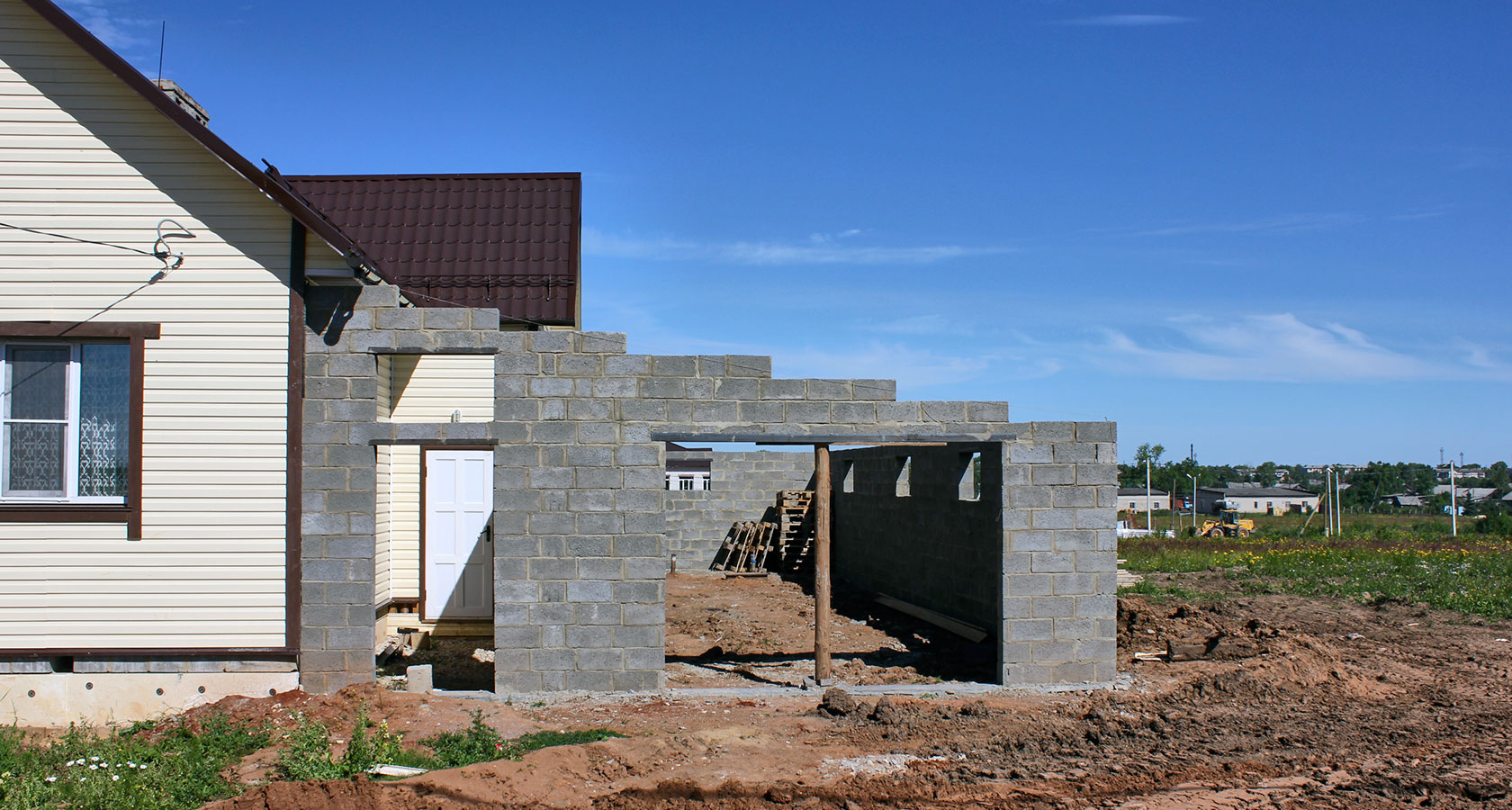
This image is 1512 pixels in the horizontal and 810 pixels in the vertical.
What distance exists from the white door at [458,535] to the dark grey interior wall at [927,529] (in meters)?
5.97

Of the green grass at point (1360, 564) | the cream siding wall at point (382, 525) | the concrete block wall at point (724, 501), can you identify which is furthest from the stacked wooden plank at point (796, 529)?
the cream siding wall at point (382, 525)

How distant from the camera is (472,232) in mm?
14477

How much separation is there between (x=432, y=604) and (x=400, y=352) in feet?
14.2

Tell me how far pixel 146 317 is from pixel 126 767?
13.1ft

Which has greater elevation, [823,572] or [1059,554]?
[1059,554]

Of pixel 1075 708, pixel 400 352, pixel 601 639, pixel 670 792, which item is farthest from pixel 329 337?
pixel 1075 708

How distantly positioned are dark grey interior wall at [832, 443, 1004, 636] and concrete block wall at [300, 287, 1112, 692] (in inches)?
137

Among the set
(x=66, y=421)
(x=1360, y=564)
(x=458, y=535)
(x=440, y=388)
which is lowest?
(x=1360, y=564)

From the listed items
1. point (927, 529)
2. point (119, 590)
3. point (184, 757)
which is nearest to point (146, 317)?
point (119, 590)

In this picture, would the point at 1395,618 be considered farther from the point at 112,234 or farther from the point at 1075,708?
the point at 112,234

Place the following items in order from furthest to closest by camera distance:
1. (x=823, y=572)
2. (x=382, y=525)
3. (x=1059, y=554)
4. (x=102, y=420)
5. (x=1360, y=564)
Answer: (x=1360, y=564)
(x=382, y=525)
(x=1059, y=554)
(x=823, y=572)
(x=102, y=420)

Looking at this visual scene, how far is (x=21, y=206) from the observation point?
8.38 m

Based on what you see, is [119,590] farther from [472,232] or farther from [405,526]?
[472,232]

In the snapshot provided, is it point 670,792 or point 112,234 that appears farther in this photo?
point 112,234
